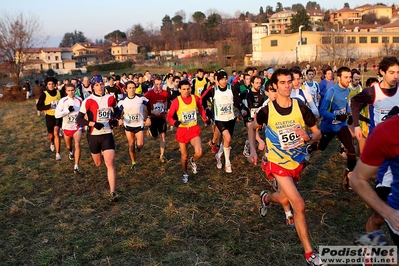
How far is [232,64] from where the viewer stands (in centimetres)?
5591

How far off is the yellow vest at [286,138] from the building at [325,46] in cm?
4786

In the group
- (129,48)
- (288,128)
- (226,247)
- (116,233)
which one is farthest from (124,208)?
(129,48)

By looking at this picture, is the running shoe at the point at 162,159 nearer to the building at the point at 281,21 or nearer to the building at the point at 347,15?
the building at the point at 281,21

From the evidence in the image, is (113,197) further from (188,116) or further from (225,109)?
(225,109)

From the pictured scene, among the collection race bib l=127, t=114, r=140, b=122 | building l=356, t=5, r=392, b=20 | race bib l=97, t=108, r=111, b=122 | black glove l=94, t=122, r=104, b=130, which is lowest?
race bib l=127, t=114, r=140, b=122

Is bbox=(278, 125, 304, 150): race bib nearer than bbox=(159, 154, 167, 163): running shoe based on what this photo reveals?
Yes

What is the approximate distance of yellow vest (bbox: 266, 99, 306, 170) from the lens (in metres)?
4.50

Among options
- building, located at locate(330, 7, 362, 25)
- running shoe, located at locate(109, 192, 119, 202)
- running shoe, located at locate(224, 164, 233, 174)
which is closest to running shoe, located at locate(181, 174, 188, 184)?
running shoe, located at locate(224, 164, 233, 174)

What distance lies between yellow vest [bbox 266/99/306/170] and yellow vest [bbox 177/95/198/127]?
310cm

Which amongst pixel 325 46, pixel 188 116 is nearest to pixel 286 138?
pixel 188 116

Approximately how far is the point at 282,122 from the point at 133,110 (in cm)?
470

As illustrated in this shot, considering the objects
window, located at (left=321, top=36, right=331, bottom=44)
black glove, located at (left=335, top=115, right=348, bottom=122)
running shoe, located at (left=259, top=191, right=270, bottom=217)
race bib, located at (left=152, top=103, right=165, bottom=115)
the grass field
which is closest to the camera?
the grass field

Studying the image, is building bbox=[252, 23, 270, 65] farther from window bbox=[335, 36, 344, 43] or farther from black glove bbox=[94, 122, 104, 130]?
black glove bbox=[94, 122, 104, 130]

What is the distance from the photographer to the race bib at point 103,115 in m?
6.86
